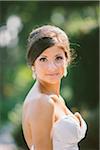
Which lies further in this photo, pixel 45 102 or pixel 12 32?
pixel 12 32

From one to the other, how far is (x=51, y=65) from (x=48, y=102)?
0.15 metres

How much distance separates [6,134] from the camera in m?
7.27

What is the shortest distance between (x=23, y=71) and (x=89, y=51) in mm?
897

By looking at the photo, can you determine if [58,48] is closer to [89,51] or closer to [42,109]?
[42,109]

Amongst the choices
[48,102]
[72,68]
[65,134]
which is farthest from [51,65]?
[72,68]

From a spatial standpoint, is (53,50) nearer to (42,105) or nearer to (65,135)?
(42,105)

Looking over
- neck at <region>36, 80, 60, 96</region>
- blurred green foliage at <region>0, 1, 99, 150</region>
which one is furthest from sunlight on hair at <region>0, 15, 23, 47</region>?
neck at <region>36, 80, 60, 96</region>

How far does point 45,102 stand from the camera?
6.66ft

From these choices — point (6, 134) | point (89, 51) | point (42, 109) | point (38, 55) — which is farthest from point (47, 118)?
point (6, 134)

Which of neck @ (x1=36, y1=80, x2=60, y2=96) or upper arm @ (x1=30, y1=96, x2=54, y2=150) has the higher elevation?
neck @ (x1=36, y1=80, x2=60, y2=96)

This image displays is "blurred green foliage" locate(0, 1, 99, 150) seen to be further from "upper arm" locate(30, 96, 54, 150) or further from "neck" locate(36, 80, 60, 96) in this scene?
"upper arm" locate(30, 96, 54, 150)

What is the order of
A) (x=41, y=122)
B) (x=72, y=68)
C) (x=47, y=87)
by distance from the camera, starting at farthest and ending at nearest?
1. (x=72, y=68)
2. (x=47, y=87)
3. (x=41, y=122)

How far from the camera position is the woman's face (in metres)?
2.07

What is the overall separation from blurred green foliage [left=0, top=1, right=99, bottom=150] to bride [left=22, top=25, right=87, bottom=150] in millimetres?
4583
